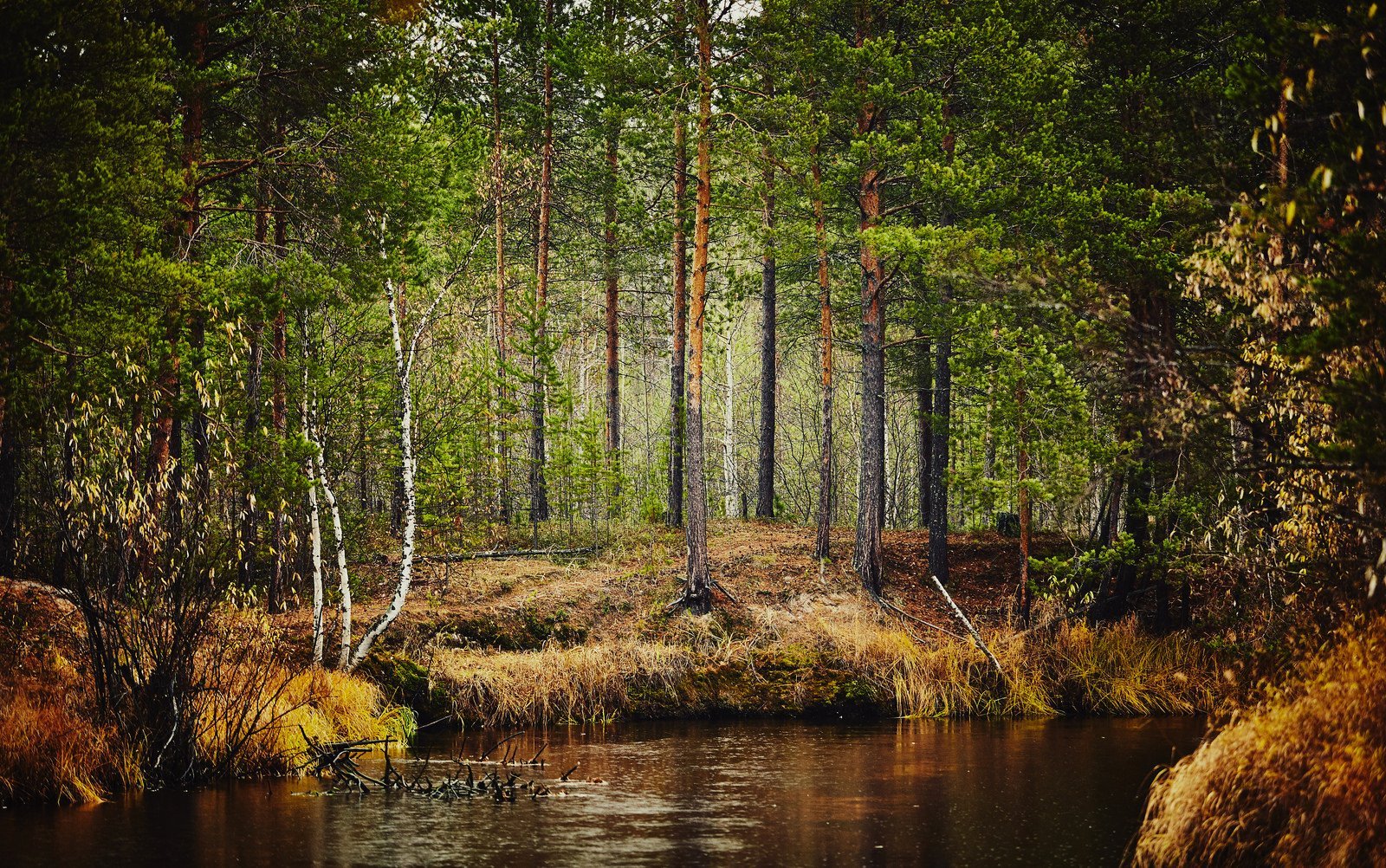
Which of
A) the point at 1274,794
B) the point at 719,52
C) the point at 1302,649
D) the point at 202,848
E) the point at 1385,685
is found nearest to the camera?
the point at 1385,685

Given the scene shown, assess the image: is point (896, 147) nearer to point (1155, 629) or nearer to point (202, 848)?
point (1155, 629)

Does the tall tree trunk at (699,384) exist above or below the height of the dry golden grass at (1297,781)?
above

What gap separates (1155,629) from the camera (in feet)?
68.9

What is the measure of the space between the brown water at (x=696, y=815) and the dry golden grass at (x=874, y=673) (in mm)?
2504

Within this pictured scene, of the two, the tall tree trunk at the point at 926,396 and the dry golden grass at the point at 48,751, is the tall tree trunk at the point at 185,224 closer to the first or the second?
the dry golden grass at the point at 48,751

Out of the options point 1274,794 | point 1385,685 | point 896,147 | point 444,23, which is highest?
point 444,23

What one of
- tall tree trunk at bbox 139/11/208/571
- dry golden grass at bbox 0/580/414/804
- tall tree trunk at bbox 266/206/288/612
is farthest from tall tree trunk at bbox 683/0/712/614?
tall tree trunk at bbox 139/11/208/571

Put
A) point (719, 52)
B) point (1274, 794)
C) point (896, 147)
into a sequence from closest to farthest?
1. point (1274, 794)
2. point (896, 147)
3. point (719, 52)

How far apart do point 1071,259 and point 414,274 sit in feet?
32.5

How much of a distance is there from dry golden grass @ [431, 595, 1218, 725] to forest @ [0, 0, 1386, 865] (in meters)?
0.07

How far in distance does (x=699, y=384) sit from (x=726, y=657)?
4.91m

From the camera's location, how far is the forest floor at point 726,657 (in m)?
18.8

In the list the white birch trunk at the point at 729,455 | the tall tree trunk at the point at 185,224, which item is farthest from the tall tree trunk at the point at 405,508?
the white birch trunk at the point at 729,455

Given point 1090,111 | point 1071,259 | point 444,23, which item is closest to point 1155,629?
point 1071,259
